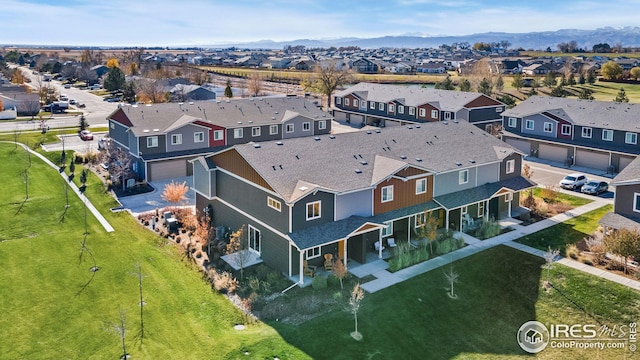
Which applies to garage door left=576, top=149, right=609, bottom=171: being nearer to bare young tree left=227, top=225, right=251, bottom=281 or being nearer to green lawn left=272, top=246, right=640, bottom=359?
green lawn left=272, top=246, right=640, bottom=359

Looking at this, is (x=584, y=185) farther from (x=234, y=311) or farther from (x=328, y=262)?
(x=234, y=311)

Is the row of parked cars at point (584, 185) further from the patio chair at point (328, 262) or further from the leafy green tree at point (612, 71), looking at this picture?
the leafy green tree at point (612, 71)

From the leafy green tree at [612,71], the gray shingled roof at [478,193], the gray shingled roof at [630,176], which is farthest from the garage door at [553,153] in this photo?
the leafy green tree at [612,71]

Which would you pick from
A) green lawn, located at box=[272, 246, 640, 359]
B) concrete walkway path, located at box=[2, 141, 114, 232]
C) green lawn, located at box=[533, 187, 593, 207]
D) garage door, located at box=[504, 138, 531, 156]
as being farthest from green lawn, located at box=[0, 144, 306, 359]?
garage door, located at box=[504, 138, 531, 156]

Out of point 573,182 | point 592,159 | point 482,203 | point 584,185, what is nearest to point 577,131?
point 592,159

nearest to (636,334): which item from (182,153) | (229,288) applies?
(229,288)

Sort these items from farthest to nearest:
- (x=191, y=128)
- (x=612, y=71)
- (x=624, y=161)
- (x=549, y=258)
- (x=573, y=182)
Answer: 1. (x=612, y=71)
2. (x=191, y=128)
3. (x=624, y=161)
4. (x=573, y=182)
5. (x=549, y=258)
